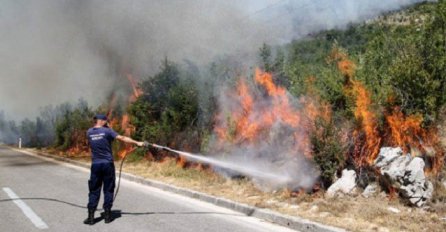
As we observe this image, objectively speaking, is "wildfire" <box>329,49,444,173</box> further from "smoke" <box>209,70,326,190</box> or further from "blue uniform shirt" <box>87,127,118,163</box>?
"blue uniform shirt" <box>87,127,118,163</box>

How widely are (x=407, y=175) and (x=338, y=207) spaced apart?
1.26 m

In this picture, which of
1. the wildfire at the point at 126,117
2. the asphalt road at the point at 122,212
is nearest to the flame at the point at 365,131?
the asphalt road at the point at 122,212

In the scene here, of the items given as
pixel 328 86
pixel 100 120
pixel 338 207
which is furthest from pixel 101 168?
pixel 328 86

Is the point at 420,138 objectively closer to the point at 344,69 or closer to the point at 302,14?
the point at 344,69

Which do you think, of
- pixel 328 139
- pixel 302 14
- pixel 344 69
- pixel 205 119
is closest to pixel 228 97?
pixel 205 119

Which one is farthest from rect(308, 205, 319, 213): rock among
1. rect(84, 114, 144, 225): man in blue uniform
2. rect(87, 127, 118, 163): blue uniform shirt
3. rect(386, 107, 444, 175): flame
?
rect(87, 127, 118, 163): blue uniform shirt

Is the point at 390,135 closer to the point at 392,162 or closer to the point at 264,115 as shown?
the point at 392,162

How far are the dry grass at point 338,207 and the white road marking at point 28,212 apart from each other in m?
3.59

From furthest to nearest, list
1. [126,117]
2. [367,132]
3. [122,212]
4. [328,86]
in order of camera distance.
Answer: [126,117], [328,86], [367,132], [122,212]

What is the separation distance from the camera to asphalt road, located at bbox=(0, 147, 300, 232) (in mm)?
6492

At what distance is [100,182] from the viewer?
670 centimetres

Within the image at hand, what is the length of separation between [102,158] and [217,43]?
10239mm

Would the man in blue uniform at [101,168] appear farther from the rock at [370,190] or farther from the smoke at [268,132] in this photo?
the rock at [370,190]

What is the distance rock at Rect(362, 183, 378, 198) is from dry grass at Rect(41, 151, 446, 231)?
152 millimetres
